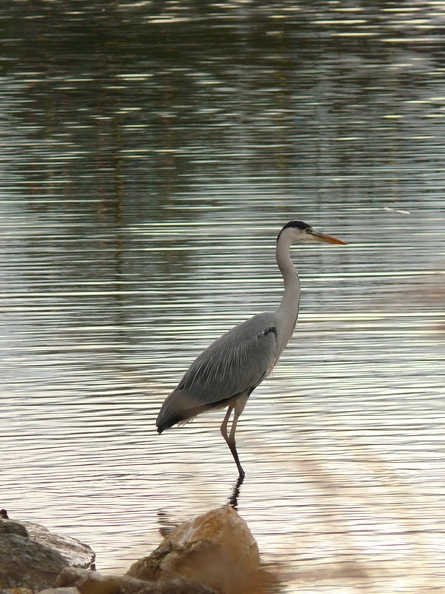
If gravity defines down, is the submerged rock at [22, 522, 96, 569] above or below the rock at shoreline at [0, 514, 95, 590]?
below

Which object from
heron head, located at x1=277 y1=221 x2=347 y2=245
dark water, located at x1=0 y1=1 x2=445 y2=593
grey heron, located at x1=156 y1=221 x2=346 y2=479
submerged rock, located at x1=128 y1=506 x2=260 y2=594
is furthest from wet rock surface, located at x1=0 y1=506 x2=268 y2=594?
heron head, located at x1=277 y1=221 x2=347 y2=245

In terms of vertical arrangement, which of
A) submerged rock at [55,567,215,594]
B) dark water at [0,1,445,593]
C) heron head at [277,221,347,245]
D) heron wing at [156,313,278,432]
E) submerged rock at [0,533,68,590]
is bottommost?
dark water at [0,1,445,593]

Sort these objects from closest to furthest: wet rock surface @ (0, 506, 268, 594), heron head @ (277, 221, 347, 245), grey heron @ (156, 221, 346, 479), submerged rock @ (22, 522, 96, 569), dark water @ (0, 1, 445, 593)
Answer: wet rock surface @ (0, 506, 268, 594)
submerged rock @ (22, 522, 96, 569)
dark water @ (0, 1, 445, 593)
grey heron @ (156, 221, 346, 479)
heron head @ (277, 221, 347, 245)

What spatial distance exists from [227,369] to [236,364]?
77 millimetres

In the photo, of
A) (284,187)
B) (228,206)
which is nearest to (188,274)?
(228,206)

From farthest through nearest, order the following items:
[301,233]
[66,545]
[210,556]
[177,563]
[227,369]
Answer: [301,233] → [227,369] → [66,545] → [210,556] → [177,563]

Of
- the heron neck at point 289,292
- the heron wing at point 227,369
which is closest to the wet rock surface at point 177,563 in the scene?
the heron wing at point 227,369

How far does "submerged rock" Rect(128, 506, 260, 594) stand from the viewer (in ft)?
23.9

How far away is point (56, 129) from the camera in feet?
79.6

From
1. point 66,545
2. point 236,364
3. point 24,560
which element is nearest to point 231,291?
point 236,364

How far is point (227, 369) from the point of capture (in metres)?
10.4

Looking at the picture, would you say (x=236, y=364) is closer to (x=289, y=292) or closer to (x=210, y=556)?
(x=289, y=292)

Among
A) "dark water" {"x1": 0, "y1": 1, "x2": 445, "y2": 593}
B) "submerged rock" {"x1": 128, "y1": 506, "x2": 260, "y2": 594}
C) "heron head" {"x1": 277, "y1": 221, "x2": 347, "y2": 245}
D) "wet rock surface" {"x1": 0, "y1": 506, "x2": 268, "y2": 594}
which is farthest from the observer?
"heron head" {"x1": 277, "y1": 221, "x2": 347, "y2": 245}

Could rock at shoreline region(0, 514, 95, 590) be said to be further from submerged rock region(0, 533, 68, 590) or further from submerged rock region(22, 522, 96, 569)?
submerged rock region(22, 522, 96, 569)
